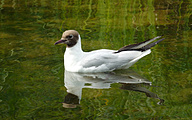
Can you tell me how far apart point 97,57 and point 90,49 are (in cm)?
126

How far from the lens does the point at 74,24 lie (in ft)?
34.2

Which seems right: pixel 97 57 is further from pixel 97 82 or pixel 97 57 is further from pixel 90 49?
pixel 90 49

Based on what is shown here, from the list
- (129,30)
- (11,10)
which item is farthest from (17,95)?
(11,10)

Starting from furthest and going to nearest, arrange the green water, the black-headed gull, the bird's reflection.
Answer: the black-headed gull < the bird's reflection < the green water

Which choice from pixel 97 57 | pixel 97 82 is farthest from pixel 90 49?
pixel 97 82

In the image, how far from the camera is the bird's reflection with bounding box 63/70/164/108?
5.86 m

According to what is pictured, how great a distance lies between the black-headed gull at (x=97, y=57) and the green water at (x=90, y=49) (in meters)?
0.19

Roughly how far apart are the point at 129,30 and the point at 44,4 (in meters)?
3.91

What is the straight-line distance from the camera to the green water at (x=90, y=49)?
5.39m

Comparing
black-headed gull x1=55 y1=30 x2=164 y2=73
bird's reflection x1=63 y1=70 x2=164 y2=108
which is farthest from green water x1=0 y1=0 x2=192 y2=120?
black-headed gull x1=55 y1=30 x2=164 y2=73

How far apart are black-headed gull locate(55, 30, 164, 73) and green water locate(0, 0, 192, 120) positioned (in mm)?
193

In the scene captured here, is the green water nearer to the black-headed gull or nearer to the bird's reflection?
the bird's reflection

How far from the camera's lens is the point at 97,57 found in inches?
279

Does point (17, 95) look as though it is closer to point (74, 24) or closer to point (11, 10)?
point (74, 24)
